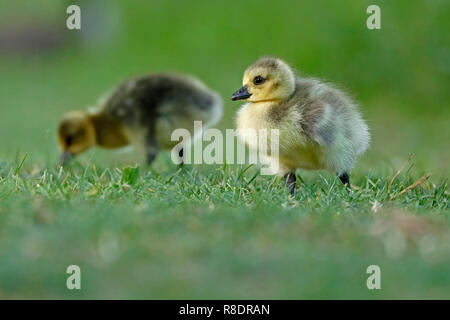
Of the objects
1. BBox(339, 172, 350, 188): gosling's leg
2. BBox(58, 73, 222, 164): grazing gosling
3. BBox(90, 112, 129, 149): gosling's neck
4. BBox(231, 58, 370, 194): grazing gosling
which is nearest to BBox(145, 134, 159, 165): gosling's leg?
BBox(58, 73, 222, 164): grazing gosling

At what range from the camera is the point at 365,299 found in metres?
3.17

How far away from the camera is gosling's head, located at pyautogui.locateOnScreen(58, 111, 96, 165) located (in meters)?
6.94

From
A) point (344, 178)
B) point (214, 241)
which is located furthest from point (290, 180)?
point (214, 241)

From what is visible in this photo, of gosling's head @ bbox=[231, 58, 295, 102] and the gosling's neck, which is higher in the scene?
the gosling's neck

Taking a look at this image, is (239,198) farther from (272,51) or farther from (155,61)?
(155,61)

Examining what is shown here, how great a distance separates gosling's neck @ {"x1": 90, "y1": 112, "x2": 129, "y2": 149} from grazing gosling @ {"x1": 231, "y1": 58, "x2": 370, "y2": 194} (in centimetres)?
203

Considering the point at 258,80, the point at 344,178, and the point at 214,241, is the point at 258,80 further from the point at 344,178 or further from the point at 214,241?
the point at 214,241

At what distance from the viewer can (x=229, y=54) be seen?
13.1 m

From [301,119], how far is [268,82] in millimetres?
355

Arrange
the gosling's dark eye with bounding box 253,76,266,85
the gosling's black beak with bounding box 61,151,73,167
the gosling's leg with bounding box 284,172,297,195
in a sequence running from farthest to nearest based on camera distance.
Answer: the gosling's black beak with bounding box 61,151,73,167, the gosling's dark eye with bounding box 253,76,266,85, the gosling's leg with bounding box 284,172,297,195

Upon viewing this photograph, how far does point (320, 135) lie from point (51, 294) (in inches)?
78.0

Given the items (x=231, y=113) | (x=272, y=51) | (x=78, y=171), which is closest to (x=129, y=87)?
(x=78, y=171)

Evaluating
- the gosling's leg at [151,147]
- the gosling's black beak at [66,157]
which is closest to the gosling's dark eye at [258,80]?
the gosling's leg at [151,147]

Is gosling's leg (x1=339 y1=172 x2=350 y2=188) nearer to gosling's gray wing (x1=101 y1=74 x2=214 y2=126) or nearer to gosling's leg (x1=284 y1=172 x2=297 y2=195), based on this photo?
gosling's leg (x1=284 y1=172 x2=297 y2=195)
